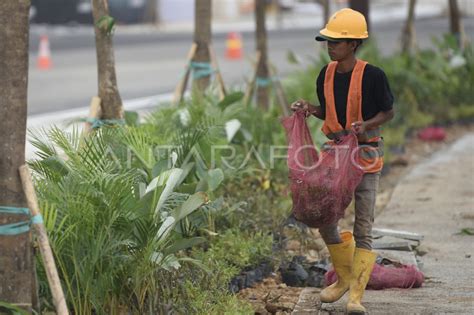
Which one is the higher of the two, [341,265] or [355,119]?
[355,119]

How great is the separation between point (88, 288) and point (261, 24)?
26.5 ft

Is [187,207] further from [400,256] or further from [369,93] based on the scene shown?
[400,256]

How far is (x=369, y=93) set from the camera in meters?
6.69

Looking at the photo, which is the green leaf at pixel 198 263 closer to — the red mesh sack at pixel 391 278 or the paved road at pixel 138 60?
the red mesh sack at pixel 391 278

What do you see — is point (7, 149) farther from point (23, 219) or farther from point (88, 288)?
point (88, 288)

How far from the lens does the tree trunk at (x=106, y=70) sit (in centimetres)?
918

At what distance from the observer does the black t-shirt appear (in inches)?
262

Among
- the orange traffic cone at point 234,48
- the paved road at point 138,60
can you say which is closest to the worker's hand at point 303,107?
the paved road at point 138,60

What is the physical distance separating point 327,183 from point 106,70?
3.16m

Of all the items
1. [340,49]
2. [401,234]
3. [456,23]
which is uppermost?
[340,49]

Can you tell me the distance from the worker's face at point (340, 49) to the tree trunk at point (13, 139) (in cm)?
188

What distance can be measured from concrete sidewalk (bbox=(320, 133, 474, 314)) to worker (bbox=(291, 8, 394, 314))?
10.2 inches

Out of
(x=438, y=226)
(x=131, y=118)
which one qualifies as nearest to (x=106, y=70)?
(x=131, y=118)

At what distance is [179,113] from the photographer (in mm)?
9797
